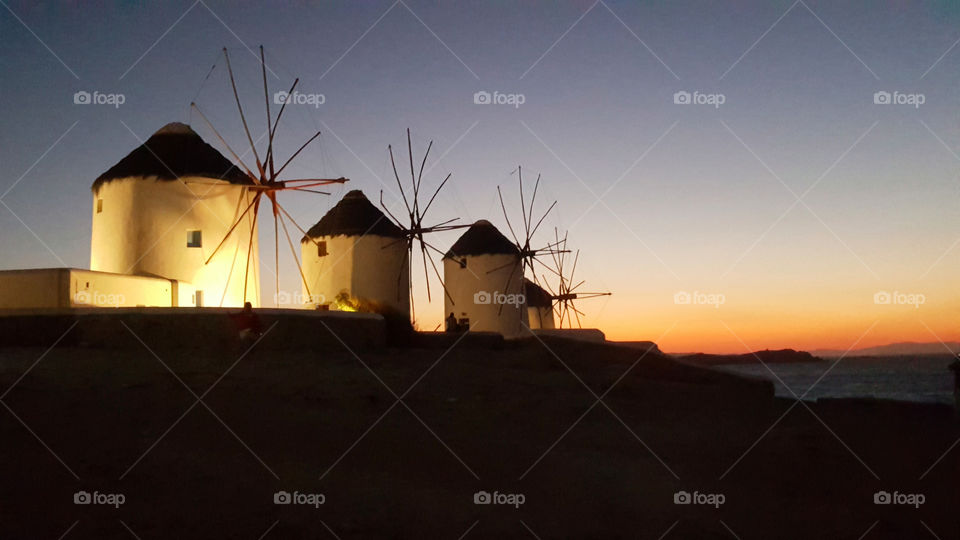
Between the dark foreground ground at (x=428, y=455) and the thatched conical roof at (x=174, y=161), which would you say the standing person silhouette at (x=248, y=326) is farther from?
the thatched conical roof at (x=174, y=161)

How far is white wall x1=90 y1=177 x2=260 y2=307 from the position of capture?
19203mm

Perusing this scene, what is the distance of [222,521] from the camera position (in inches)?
249

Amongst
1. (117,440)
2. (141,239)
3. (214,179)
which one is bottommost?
(117,440)

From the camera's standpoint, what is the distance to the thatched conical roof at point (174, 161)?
19484 mm

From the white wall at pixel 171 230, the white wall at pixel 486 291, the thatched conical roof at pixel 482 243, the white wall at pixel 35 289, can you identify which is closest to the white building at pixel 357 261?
the white wall at pixel 486 291

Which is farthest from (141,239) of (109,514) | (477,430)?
(109,514)

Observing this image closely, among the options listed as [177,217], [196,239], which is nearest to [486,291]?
[196,239]

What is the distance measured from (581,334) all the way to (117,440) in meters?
25.6

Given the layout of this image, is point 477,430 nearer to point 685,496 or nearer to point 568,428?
point 568,428

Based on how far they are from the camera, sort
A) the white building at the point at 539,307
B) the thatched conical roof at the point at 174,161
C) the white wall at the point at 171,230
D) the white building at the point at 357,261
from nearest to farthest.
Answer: the white wall at the point at 171,230 → the thatched conical roof at the point at 174,161 → the white building at the point at 357,261 → the white building at the point at 539,307

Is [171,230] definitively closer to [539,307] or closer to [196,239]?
[196,239]

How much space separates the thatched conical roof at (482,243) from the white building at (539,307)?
5.96 metres

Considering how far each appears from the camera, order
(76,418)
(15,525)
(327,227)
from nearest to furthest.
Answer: (15,525) → (76,418) → (327,227)

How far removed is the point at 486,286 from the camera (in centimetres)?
3094
